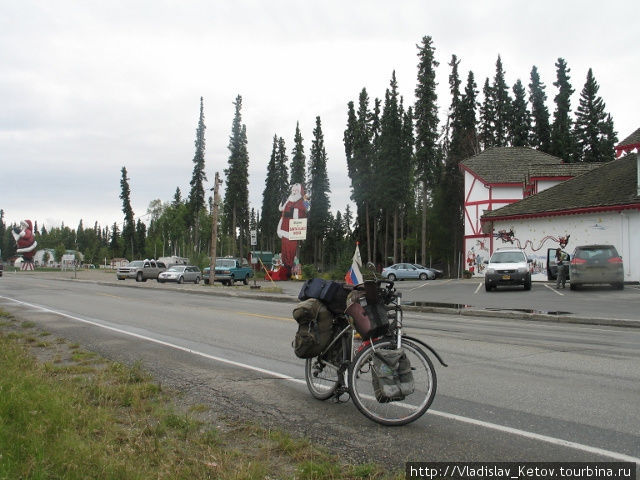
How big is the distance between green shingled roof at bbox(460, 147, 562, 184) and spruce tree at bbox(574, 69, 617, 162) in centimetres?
2010

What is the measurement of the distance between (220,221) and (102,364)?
387 feet

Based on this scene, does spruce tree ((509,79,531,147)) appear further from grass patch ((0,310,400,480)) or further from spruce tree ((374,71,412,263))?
grass patch ((0,310,400,480))

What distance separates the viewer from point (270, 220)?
94.8m

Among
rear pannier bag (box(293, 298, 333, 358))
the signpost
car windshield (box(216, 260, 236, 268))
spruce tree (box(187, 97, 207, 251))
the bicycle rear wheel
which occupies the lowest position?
the bicycle rear wheel

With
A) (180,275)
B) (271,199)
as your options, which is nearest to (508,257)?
(180,275)

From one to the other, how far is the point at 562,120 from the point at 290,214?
→ 3555 centimetres

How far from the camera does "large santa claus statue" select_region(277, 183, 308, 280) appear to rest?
4622cm

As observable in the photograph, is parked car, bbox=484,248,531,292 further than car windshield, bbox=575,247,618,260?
Yes

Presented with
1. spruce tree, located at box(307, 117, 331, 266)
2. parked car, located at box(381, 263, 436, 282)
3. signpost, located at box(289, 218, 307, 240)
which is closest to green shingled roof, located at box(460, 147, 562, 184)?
parked car, located at box(381, 263, 436, 282)

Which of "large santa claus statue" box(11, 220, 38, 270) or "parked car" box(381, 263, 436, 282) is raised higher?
"large santa claus statue" box(11, 220, 38, 270)

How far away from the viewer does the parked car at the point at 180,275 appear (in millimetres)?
40719

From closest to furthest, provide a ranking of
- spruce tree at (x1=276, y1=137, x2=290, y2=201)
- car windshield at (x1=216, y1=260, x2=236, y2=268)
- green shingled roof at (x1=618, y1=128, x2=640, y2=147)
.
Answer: green shingled roof at (x1=618, y1=128, x2=640, y2=147) → car windshield at (x1=216, y1=260, x2=236, y2=268) → spruce tree at (x1=276, y1=137, x2=290, y2=201)

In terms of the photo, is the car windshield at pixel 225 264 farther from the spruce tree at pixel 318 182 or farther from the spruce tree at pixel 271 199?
the spruce tree at pixel 271 199

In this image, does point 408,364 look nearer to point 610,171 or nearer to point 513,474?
point 513,474
